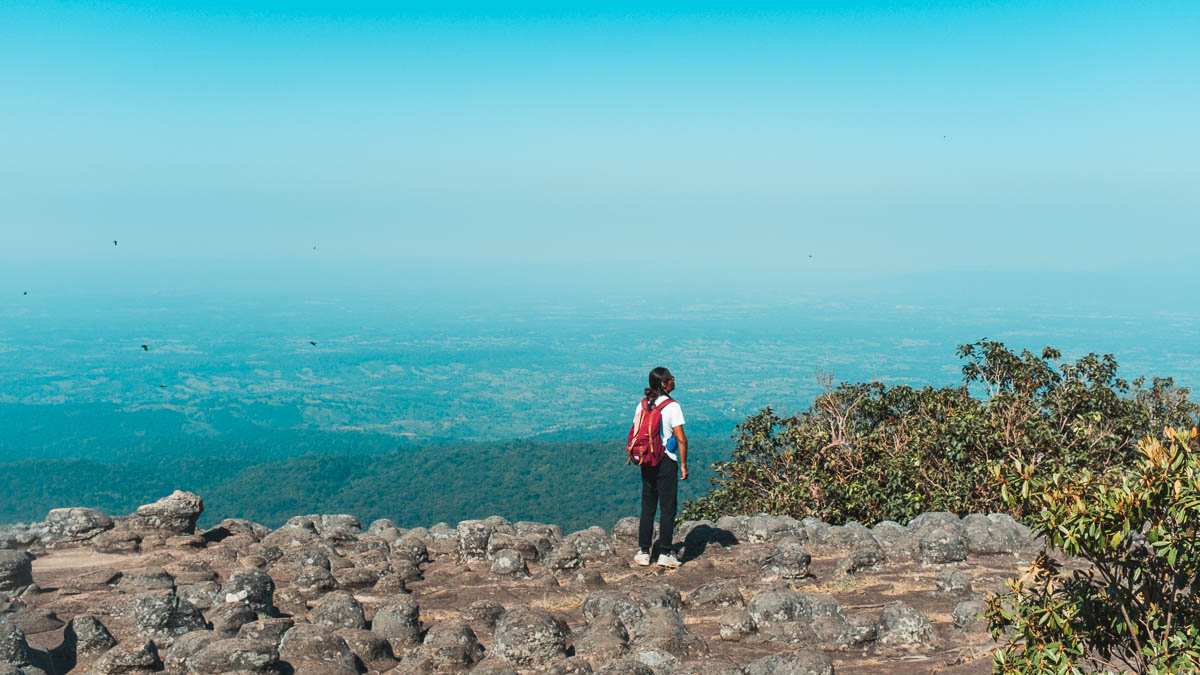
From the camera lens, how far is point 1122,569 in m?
5.95

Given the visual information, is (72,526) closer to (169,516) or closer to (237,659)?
(169,516)

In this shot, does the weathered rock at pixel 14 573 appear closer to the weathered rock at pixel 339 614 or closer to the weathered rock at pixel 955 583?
the weathered rock at pixel 339 614

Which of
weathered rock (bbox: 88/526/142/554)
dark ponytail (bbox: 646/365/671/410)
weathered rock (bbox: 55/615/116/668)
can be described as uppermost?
dark ponytail (bbox: 646/365/671/410)

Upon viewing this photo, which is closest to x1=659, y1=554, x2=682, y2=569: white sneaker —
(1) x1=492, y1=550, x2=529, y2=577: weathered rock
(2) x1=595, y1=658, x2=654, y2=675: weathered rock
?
(1) x1=492, y1=550, x2=529, y2=577: weathered rock

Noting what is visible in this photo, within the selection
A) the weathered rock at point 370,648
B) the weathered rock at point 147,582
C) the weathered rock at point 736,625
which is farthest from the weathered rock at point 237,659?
the weathered rock at point 736,625

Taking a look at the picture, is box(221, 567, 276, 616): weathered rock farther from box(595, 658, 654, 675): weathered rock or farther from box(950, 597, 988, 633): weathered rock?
box(950, 597, 988, 633): weathered rock

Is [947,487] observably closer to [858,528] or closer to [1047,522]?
[858,528]

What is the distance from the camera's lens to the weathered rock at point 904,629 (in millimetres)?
8953

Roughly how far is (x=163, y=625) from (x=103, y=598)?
2518 millimetres

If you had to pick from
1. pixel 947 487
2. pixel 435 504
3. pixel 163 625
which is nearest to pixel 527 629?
pixel 163 625

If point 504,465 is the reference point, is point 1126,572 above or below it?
above

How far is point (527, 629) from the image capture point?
28.8 ft

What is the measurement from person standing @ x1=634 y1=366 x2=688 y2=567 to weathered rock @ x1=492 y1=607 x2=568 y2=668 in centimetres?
301

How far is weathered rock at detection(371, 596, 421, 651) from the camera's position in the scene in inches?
370
